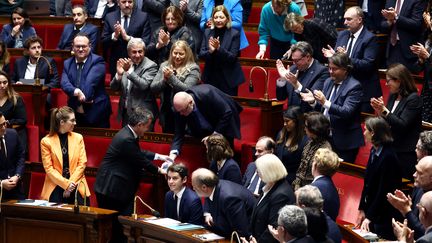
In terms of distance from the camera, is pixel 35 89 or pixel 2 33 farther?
pixel 2 33

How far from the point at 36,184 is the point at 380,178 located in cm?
222

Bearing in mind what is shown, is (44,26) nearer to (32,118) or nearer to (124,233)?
(32,118)

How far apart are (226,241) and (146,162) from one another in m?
1.00

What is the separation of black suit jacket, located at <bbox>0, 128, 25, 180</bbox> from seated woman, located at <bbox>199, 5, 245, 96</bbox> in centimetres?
139

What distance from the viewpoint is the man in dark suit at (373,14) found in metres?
6.89

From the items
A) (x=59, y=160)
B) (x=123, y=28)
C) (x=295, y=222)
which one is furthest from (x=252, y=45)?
(x=295, y=222)

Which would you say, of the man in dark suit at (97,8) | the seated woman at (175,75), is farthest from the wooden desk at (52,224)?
the man in dark suit at (97,8)

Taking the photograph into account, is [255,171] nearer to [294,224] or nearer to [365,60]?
[365,60]

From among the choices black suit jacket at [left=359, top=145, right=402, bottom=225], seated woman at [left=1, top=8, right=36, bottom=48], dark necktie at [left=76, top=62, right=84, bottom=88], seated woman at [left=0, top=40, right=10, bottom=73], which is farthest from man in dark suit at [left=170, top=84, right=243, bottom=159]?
seated woman at [left=1, top=8, right=36, bottom=48]

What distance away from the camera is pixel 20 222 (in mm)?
5473

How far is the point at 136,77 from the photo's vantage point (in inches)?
238

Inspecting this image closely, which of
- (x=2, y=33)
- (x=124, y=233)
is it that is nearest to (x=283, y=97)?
(x=124, y=233)

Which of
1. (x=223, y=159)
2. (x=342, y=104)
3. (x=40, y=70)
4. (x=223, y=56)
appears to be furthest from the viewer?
(x=40, y=70)

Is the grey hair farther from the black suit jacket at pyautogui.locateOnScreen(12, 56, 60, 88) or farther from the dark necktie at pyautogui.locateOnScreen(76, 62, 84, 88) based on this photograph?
the black suit jacket at pyautogui.locateOnScreen(12, 56, 60, 88)
